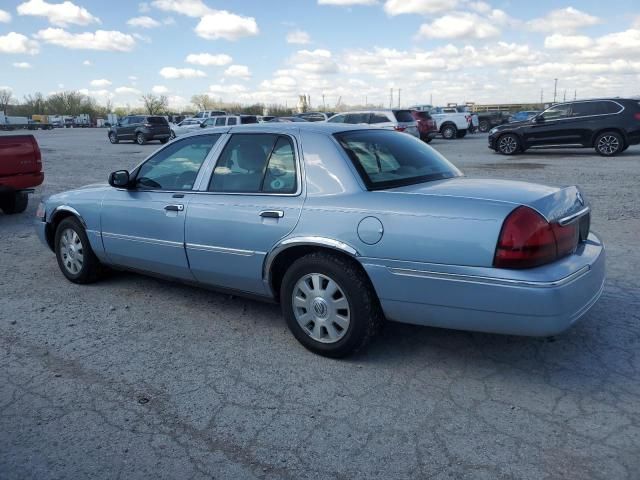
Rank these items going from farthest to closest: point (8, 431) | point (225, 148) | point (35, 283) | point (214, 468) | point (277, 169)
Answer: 1. point (35, 283)
2. point (225, 148)
3. point (277, 169)
4. point (8, 431)
5. point (214, 468)

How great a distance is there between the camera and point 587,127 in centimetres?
1673

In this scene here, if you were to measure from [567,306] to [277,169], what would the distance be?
6.85 feet

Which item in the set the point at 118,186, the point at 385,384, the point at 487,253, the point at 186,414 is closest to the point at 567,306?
the point at 487,253

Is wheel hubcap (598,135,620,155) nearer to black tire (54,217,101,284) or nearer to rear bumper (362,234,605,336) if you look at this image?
rear bumper (362,234,605,336)

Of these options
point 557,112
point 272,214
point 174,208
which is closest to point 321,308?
point 272,214

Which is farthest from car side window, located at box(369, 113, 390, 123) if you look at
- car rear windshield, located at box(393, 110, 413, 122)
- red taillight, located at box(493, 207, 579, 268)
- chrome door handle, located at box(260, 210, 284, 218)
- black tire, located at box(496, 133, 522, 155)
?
red taillight, located at box(493, 207, 579, 268)

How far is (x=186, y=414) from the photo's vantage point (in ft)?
9.95

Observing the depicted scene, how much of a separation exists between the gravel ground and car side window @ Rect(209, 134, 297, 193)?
3.58 feet

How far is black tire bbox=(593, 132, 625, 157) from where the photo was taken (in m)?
16.5

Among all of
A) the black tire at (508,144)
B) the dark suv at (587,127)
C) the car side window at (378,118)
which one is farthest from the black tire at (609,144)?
the car side window at (378,118)

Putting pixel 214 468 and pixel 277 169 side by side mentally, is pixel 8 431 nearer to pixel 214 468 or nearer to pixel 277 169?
pixel 214 468

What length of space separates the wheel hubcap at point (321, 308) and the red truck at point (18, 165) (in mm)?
6624

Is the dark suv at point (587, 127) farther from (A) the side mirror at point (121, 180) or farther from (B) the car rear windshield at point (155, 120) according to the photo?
(B) the car rear windshield at point (155, 120)

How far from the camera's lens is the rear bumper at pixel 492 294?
9.56 ft
